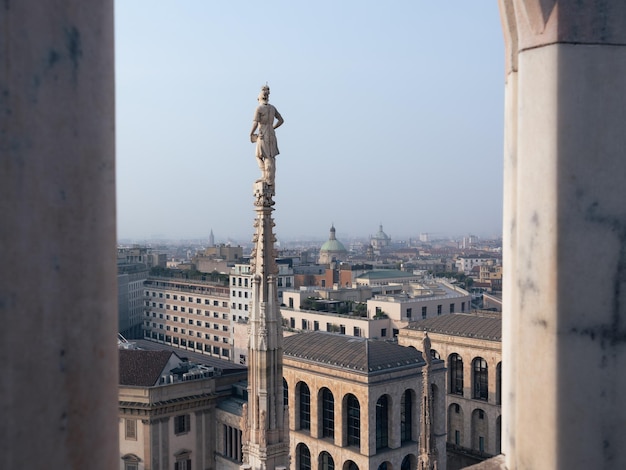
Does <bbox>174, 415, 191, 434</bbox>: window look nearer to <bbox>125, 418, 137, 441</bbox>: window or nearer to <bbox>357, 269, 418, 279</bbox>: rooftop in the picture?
<bbox>125, 418, 137, 441</bbox>: window

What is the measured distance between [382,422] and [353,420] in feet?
4.53

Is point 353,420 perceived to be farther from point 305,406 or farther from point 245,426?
point 245,426

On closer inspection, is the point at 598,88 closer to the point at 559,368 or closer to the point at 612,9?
the point at 612,9

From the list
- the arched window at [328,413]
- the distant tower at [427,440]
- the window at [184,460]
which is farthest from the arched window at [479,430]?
the distant tower at [427,440]

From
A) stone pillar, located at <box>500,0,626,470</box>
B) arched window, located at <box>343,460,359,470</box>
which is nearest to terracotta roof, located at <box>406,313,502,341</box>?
arched window, located at <box>343,460,359,470</box>

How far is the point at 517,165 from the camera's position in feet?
9.00

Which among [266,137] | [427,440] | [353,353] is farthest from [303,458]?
[266,137]

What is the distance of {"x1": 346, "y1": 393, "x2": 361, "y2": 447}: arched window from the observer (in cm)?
2988

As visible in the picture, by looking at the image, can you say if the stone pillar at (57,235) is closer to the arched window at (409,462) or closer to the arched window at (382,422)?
the arched window at (382,422)

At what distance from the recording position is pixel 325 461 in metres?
31.2

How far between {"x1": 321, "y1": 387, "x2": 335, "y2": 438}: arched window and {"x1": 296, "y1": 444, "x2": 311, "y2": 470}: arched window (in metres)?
1.52

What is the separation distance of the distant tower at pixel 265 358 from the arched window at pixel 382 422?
21.8 metres

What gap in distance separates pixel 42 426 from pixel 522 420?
5.99 ft

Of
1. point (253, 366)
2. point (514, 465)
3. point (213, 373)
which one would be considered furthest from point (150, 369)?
point (514, 465)
